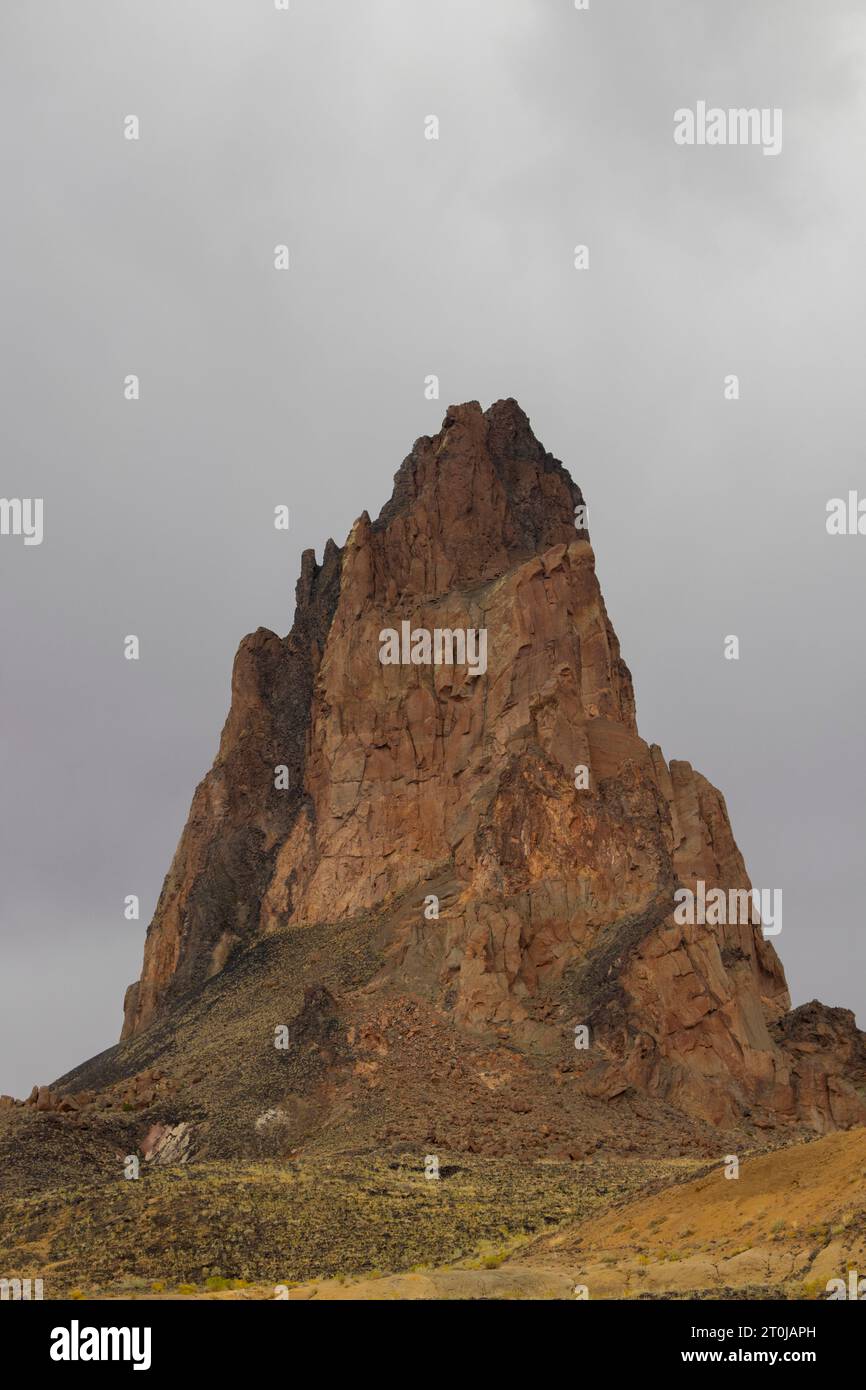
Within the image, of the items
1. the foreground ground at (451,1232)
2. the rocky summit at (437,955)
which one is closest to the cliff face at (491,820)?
the rocky summit at (437,955)

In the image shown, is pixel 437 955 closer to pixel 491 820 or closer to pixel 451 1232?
pixel 491 820

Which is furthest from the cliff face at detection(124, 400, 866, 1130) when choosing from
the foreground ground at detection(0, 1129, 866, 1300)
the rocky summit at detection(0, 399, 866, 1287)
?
the foreground ground at detection(0, 1129, 866, 1300)

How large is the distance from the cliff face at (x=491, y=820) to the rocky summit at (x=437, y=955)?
0.71 ft

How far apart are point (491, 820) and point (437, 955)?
29.4ft

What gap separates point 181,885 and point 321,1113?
4816 centimetres

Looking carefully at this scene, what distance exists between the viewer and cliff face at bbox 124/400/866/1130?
8369cm

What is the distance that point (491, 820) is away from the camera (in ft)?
298

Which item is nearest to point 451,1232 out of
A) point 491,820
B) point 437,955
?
point 437,955

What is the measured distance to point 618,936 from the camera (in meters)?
86.2

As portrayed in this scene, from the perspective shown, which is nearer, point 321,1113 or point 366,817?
point 321,1113

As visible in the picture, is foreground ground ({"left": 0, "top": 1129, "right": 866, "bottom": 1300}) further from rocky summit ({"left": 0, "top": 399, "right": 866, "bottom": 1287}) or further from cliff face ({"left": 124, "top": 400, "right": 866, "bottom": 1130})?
cliff face ({"left": 124, "top": 400, "right": 866, "bottom": 1130})
